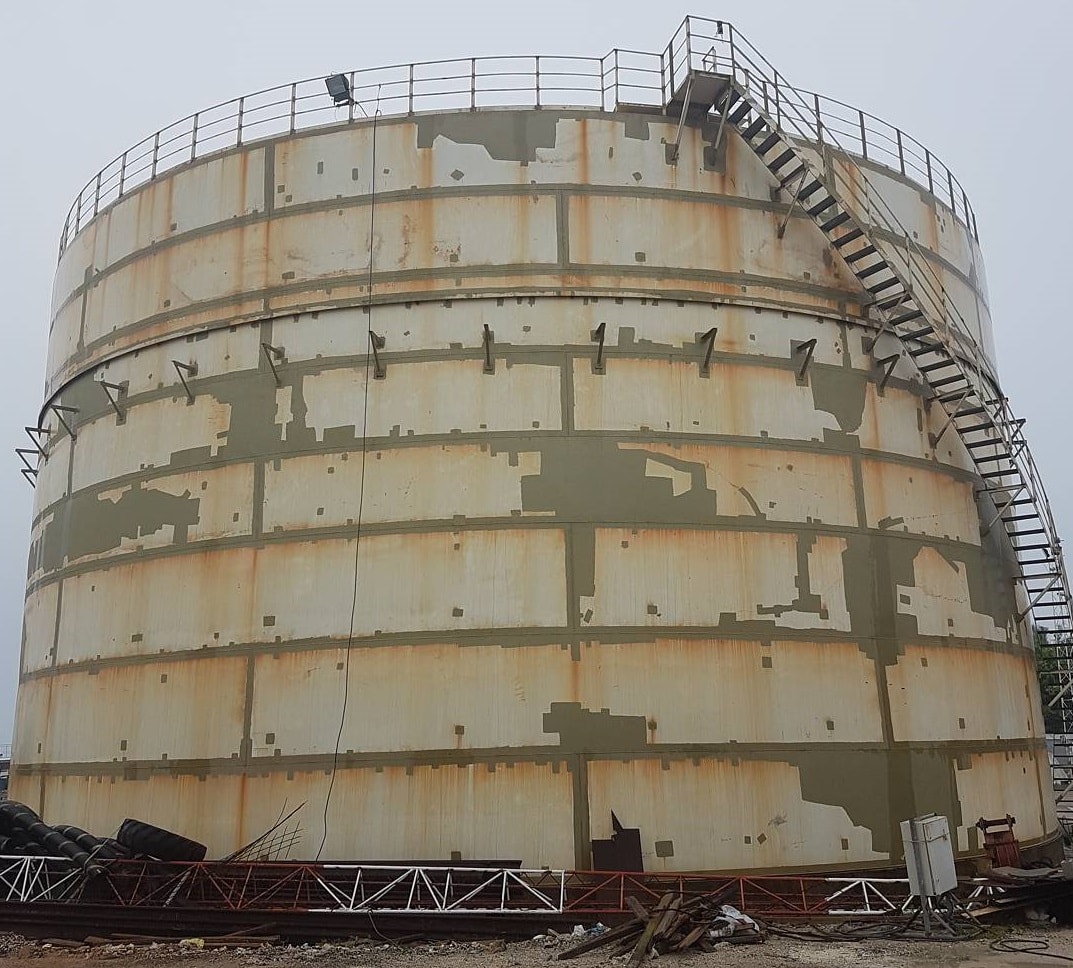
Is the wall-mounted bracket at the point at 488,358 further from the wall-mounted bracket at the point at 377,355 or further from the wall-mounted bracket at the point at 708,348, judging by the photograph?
the wall-mounted bracket at the point at 708,348

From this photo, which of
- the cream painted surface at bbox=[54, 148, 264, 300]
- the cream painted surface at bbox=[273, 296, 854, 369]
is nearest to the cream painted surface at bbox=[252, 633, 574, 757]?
the cream painted surface at bbox=[273, 296, 854, 369]

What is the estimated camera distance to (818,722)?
49.9ft

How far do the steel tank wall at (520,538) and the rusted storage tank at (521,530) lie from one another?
53 millimetres

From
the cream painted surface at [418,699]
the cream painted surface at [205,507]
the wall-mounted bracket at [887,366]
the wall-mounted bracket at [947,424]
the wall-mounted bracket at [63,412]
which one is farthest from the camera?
the wall-mounted bracket at [63,412]

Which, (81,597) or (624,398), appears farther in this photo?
Answer: (81,597)

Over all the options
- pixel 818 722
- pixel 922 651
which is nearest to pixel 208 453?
pixel 818 722

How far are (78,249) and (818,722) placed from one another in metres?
16.6

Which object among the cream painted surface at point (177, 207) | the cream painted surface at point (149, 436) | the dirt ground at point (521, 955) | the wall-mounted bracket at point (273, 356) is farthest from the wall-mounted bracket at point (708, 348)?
the dirt ground at point (521, 955)

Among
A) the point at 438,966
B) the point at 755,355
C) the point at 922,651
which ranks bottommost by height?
the point at 438,966

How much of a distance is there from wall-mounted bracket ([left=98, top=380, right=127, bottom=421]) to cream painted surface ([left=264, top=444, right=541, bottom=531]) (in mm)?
3841

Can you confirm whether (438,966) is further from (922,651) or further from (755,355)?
(755,355)

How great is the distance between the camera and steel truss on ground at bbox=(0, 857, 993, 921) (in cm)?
1303

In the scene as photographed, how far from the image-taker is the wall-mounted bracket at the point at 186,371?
17281 mm

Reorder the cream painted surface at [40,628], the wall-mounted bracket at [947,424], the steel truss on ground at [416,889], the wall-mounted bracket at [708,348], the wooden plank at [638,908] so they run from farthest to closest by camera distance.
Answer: the cream painted surface at [40,628] < the wall-mounted bracket at [947,424] < the wall-mounted bracket at [708,348] < the steel truss on ground at [416,889] < the wooden plank at [638,908]
